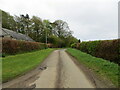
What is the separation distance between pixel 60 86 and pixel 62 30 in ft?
228

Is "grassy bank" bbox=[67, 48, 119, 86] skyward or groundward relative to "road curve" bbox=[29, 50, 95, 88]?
skyward

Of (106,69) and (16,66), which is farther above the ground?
(106,69)

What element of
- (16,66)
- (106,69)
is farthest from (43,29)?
(106,69)

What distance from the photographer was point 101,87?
4578 millimetres

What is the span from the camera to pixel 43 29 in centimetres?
6681

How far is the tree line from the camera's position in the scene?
2475 inches

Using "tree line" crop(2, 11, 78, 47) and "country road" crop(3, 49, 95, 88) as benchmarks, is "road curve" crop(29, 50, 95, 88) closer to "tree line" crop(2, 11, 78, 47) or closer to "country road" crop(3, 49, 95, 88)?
"country road" crop(3, 49, 95, 88)

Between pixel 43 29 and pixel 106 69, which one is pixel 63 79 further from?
pixel 43 29

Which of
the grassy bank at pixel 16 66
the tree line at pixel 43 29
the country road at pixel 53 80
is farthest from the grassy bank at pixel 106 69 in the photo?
the tree line at pixel 43 29

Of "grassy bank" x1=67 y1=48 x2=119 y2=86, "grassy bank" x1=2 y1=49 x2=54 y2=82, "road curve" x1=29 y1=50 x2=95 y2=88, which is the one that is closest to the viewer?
"road curve" x1=29 y1=50 x2=95 y2=88

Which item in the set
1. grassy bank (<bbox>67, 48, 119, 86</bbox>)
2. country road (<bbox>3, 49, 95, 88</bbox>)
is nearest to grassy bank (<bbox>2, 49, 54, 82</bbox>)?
country road (<bbox>3, 49, 95, 88</bbox>)

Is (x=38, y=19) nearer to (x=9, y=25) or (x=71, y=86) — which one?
(x=9, y=25)

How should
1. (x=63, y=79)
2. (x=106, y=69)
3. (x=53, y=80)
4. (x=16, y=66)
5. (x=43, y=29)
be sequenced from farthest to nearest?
(x=43, y=29), (x=16, y=66), (x=106, y=69), (x=63, y=79), (x=53, y=80)

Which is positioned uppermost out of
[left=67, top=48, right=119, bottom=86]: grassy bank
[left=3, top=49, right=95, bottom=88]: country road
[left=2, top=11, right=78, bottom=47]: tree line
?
[left=2, top=11, right=78, bottom=47]: tree line
